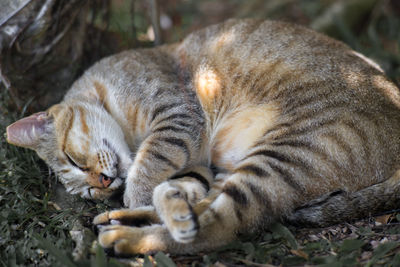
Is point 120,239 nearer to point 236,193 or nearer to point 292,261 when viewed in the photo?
point 236,193

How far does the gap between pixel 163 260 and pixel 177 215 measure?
302 mm

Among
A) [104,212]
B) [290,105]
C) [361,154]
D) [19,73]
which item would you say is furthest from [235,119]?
[19,73]

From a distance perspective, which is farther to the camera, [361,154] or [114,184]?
[114,184]

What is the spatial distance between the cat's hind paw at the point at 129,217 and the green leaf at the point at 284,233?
857mm

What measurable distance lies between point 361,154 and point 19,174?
2.88m

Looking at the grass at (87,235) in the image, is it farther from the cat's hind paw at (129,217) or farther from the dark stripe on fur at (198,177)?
the dark stripe on fur at (198,177)

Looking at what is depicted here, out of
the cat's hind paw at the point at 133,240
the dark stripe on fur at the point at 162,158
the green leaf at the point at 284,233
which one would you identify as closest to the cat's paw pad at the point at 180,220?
the cat's hind paw at the point at 133,240

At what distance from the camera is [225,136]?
3436mm

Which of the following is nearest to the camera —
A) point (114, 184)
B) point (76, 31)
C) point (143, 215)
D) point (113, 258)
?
point (113, 258)

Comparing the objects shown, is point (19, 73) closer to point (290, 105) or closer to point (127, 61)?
point (127, 61)

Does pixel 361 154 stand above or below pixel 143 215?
above

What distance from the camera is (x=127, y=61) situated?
386cm

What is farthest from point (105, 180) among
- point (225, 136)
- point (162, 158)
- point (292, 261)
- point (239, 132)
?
point (292, 261)

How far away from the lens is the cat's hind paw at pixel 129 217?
9.66 feet
